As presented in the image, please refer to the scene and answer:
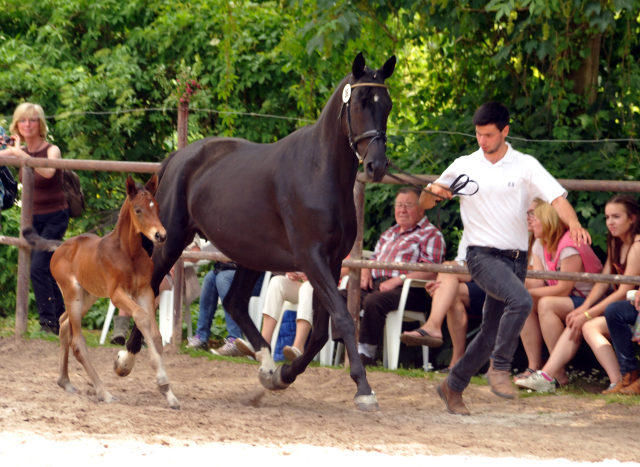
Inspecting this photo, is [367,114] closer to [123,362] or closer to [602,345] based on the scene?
[123,362]

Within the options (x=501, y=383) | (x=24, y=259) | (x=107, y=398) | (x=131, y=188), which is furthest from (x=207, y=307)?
(x=501, y=383)

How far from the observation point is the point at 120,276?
176 inches

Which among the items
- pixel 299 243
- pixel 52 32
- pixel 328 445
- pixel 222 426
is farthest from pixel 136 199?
pixel 52 32

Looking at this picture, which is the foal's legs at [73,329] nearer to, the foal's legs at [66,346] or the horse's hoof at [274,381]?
the foal's legs at [66,346]

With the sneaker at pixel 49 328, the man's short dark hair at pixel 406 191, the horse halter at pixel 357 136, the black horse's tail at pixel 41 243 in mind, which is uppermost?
the horse halter at pixel 357 136

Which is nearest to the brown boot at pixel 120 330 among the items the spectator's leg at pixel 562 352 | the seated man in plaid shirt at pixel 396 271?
the seated man in plaid shirt at pixel 396 271

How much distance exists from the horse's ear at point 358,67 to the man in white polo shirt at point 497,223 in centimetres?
72

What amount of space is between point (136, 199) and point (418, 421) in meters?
2.05

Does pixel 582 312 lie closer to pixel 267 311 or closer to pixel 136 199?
pixel 267 311

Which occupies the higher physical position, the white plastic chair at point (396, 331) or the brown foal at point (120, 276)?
the brown foal at point (120, 276)

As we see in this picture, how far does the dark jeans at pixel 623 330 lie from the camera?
5078 mm

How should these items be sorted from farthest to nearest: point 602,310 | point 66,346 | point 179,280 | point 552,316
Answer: point 179,280 < point 552,316 < point 602,310 < point 66,346

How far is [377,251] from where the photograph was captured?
632 cm

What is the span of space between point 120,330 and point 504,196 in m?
3.94
